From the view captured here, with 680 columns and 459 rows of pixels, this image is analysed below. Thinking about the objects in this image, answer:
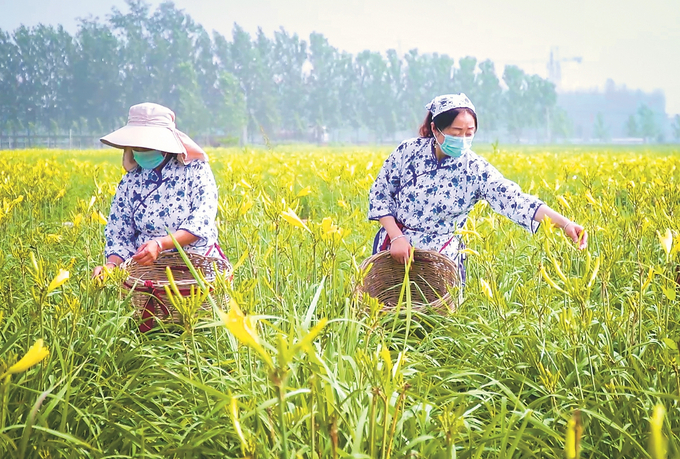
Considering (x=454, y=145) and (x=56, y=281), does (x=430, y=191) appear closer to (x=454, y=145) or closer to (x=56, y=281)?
(x=454, y=145)

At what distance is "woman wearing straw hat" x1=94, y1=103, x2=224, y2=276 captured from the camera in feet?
9.87

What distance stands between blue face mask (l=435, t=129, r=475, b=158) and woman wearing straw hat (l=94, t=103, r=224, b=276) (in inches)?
43.0

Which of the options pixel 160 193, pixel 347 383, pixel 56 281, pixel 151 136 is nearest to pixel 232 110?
pixel 160 193

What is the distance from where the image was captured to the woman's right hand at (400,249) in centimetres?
302

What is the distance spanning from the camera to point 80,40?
212 feet

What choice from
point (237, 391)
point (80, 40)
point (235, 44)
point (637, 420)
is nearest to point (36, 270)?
point (237, 391)

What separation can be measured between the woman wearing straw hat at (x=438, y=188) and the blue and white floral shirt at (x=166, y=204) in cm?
79

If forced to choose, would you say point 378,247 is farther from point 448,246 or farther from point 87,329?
point 87,329

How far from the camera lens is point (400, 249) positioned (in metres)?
3.04

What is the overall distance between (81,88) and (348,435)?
215 ft

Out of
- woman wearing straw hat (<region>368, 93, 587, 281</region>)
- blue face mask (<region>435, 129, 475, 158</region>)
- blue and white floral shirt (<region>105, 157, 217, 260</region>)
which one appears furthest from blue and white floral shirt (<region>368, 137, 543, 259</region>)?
blue and white floral shirt (<region>105, 157, 217, 260</region>)

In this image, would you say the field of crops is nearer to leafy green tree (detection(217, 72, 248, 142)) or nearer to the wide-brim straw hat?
the wide-brim straw hat

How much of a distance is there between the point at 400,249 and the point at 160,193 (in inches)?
44.5

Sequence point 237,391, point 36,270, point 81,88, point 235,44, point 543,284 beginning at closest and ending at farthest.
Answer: point 36,270, point 237,391, point 543,284, point 81,88, point 235,44
